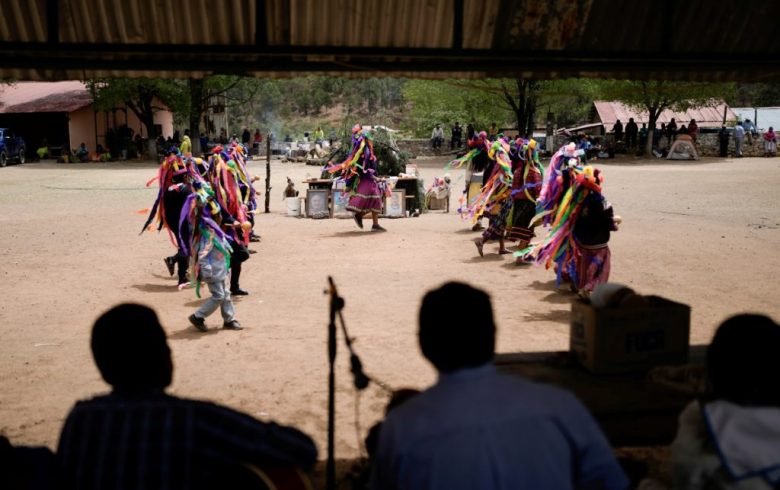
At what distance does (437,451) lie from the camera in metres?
2.19

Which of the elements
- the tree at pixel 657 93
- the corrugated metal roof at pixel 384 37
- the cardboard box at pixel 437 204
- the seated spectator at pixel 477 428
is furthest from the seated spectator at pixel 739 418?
the tree at pixel 657 93

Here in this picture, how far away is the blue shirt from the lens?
218 cm

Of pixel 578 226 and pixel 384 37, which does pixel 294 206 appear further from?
pixel 384 37

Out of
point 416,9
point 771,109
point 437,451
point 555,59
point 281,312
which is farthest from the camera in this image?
point 771,109

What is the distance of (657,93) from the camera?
34438mm

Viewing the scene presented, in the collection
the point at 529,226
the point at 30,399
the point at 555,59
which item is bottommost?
the point at 30,399

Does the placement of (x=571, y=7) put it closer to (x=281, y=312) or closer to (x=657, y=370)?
(x=657, y=370)

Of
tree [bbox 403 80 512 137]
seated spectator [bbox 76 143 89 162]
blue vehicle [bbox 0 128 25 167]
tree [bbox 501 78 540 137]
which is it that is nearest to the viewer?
blue vehicle [bbox 0 128 25 167]

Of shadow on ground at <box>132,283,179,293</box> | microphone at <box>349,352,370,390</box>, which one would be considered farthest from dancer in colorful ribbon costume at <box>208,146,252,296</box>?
microphone at <box>349,352,370,390</box>

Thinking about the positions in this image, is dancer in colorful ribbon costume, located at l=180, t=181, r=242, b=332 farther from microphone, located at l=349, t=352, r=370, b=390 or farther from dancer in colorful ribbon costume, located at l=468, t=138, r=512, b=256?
dancer in colorful ribbon costume, located at l=468, t=138, r=512, b=256

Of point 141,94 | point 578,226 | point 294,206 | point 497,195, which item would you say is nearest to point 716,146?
point 294,206

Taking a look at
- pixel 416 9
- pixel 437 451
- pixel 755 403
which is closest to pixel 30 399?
pixel 416 9

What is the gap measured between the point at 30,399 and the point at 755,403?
214 inches

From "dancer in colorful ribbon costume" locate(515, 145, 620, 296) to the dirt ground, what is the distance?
547 millimetres
